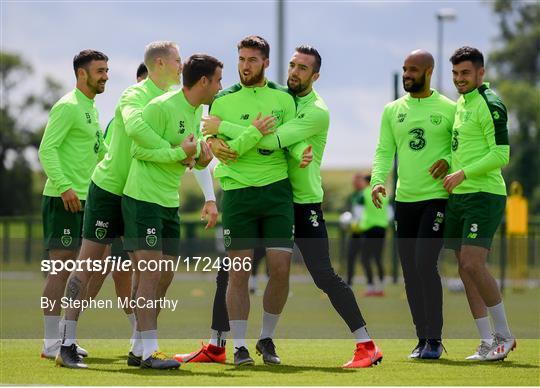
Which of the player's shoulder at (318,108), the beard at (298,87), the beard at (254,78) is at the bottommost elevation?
the player's shoulder at (318,108)

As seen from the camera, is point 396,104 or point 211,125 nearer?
point 211,125

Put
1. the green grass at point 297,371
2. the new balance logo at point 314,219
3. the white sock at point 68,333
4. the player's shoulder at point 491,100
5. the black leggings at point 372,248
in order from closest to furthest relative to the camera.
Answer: the green grass at point 297,371 → the white sock at point 68,333 → the new balance logo at point 314,219 → the player's shoulder at point 491,100 → the black leggings at point 372,248

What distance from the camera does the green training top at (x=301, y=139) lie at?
8.92 metres

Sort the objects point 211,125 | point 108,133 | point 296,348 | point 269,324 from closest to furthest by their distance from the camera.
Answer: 1. point 211,125
2. point 269,324
3. point 108,133
4. point 296,348

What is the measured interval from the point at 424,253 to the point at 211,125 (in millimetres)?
2089

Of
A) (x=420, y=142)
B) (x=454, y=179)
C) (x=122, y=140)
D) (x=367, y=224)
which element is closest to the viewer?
(x=122, y=140)

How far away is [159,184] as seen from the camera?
28.6ft

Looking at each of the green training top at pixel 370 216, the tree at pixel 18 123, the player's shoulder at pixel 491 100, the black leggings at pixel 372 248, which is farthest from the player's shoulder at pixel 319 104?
the tree at pixel 18 123

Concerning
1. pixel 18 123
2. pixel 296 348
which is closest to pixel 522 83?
pixel 18 123

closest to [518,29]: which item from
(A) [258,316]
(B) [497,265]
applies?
(B) [497,265]

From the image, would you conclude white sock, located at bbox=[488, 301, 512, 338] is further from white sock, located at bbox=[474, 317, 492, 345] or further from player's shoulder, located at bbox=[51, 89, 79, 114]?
player's shoulder, located at bbox=[51, 89, 79, 114]

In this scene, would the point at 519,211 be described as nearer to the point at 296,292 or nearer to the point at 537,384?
the point at 296,292

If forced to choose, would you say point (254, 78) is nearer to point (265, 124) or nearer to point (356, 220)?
point (265, 124)

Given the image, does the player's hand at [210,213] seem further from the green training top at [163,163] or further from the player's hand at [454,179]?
the player's hand at [454,179]
